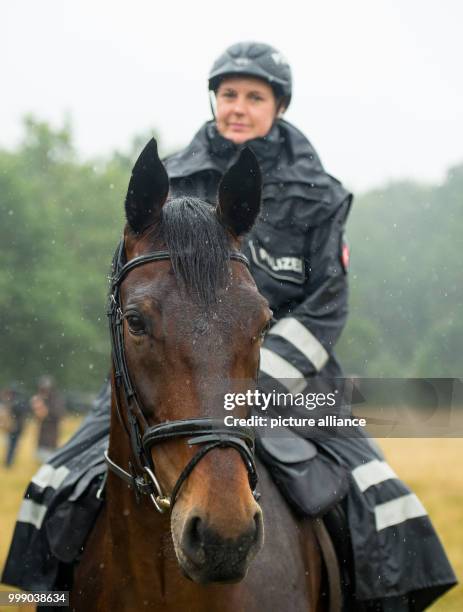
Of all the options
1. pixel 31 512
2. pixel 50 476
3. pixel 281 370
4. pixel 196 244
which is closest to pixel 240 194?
pixel 196 244

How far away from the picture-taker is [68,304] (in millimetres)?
40906

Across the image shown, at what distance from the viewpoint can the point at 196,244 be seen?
3236mm

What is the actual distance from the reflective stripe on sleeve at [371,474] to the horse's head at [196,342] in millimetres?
1543

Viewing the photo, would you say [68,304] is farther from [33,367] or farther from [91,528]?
[91,528]

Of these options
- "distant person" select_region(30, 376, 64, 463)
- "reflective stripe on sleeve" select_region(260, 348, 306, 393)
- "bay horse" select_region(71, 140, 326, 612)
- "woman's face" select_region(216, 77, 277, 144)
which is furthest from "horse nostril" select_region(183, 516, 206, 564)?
"distant person" select_region(30, 376, 64, 463)

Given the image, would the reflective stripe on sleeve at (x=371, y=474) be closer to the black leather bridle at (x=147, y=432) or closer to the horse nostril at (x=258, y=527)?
the black leather bridle at (x=147, y=432)

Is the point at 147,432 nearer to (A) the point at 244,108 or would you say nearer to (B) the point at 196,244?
(B) the point at 196,244

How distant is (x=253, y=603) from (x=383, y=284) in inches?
1423

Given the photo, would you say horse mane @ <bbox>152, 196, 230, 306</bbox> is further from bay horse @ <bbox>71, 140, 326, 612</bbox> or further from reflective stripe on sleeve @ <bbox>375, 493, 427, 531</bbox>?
reflective stripe on sleeve @ <bbox>375, 493, 427, 531</bbox>

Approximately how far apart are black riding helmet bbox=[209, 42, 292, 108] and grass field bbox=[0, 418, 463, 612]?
318 centimetres

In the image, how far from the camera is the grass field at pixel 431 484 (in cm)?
1142

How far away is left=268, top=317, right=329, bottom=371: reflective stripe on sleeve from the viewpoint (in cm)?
449

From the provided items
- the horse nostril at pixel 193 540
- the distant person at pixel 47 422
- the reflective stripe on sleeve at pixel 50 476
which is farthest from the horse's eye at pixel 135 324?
the distant person at pixel 47 422

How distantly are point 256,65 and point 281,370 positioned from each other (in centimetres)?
189
